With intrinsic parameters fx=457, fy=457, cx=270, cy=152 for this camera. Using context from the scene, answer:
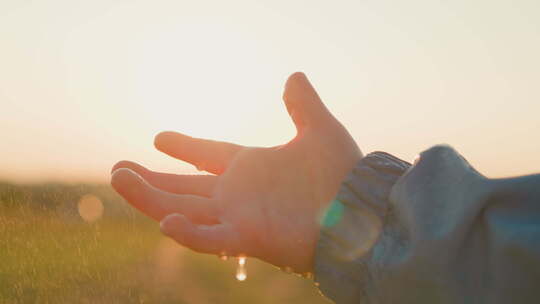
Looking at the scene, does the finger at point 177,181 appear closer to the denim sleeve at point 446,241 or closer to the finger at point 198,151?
the finger at point 198,151

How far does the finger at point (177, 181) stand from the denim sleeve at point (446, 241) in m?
0.86

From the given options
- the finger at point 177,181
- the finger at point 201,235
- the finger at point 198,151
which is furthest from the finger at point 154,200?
the finger at point 198,151

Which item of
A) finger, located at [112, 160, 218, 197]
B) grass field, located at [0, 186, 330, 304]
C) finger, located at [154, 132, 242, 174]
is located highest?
finger, located at [154, 132, 242, 174]

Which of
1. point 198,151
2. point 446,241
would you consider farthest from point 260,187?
point 446,241

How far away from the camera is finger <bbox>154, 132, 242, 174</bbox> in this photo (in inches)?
98.8

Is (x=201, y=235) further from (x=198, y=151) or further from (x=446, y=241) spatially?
(x=446, y=241)

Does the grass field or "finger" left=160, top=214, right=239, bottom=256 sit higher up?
"finger" left=160, top=214, right=239, bottom=256

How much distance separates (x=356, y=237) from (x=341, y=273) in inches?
6.3

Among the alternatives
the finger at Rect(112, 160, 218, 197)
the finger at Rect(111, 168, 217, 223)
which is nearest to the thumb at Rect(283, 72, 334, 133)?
the finger at Rect(112, 160, 218, 197)

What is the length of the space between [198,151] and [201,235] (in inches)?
30.6

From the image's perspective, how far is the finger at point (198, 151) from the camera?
Result: 2.51 m

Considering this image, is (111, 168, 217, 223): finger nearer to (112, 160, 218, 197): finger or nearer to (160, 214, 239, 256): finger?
(160, 214, 239, 256): finger

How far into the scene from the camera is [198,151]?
2541mm

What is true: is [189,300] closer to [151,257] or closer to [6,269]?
[151,257]
